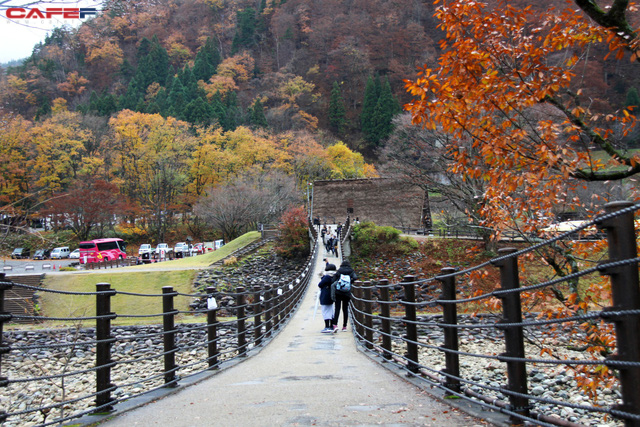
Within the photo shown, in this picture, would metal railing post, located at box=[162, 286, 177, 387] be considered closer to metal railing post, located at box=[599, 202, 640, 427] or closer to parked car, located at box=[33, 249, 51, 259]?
metal railing post, located at box=[599, 202, 640, 427]

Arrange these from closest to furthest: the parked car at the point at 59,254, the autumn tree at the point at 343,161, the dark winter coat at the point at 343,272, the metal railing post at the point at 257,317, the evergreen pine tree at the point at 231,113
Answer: the metal railing post at the point at 257,317 → the dark winter coat at the point at 343,272 → the parked car at the point at 59,254 → the autumn tree at the point at 343,161 → the evergreen pine tree at the point at 231,113

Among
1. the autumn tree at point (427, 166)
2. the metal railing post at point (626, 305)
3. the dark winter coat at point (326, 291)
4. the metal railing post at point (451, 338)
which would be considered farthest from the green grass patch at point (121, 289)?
the metal railing post at point (626, 305)

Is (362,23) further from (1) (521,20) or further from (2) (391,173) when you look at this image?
(1) (521,20)

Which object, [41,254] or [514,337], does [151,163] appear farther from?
[514,337]

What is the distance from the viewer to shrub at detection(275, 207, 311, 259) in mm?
36344

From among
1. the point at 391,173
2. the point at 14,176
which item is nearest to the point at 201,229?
the point at 14,176

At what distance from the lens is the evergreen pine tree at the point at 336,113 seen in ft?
258

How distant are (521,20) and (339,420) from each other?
16.5 ft

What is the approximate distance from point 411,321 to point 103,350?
2936mm

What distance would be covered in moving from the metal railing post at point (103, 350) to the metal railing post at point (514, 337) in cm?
306

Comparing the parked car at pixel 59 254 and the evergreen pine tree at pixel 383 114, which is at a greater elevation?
the evergreen pine tree at pixel 383 114

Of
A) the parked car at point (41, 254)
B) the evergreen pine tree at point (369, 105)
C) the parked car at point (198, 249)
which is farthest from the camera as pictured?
the evergreen pine tree at point (369, 105)

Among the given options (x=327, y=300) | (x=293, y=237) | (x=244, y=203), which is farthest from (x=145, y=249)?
(x=327, y=300)

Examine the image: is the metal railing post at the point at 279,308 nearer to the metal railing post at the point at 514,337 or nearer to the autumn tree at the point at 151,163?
the metal railing post at the point at 514,337
